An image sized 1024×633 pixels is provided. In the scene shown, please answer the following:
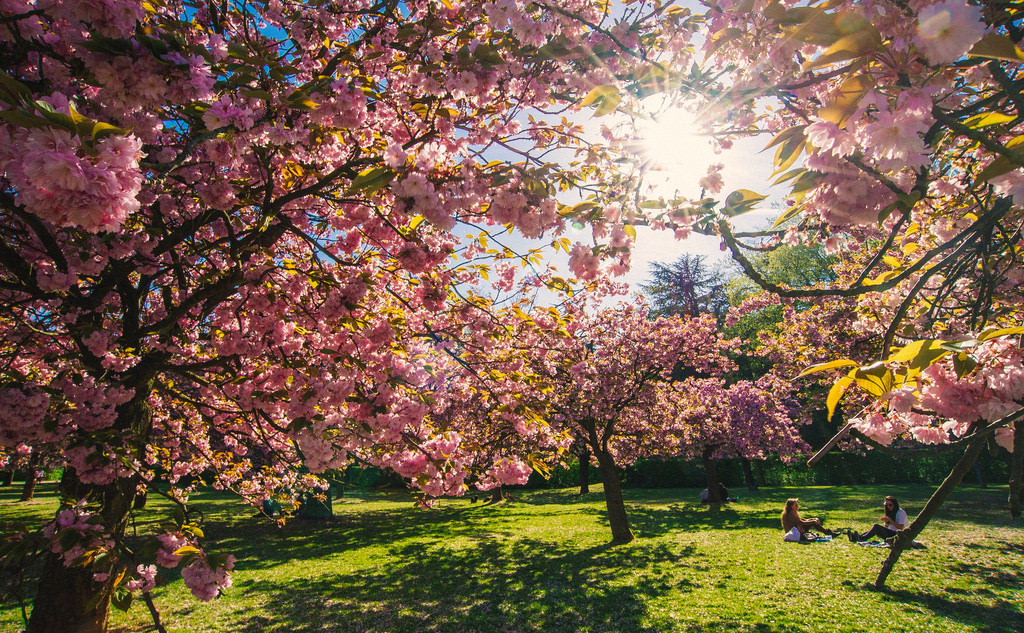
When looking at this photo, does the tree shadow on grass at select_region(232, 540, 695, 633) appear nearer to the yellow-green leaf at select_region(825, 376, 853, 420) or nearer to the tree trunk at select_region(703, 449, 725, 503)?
the yellow-green leaf at select_region(825, 376, 853, 420)

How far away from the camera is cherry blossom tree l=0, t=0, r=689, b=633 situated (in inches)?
78.2

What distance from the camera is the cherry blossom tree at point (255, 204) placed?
6.52 feet

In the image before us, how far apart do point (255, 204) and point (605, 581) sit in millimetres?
7660

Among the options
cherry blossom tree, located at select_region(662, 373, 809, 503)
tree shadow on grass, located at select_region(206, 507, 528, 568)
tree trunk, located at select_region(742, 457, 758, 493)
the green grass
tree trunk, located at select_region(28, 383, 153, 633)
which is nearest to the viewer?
tree trunk, located at select_region(28, 383, 153, 633)

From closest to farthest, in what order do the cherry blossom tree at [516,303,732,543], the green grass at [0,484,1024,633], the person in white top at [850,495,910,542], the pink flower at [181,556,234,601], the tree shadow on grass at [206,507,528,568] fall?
the pink flower at [181,556,234,601] < the green grass at [0,484,1024,633] < the person in white top at [850,495,910,542] < the cherry blossom tree at [516,303,732,543] < the tree shadow on grass at [206,507,528,568]

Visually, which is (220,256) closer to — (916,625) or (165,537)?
(165,537)

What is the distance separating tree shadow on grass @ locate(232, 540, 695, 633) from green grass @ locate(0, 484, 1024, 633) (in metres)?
0.04

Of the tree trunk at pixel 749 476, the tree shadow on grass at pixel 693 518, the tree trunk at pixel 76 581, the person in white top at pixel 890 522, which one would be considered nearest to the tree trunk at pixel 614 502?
the tree shadow on grass at pixel 693 518

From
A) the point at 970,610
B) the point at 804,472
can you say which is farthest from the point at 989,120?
the point at 804,472

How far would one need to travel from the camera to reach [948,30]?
1.00 meters

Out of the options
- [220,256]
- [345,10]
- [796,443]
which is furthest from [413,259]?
[796,443]

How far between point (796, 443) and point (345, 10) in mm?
21234

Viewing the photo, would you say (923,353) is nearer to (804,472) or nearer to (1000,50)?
(1000,50)

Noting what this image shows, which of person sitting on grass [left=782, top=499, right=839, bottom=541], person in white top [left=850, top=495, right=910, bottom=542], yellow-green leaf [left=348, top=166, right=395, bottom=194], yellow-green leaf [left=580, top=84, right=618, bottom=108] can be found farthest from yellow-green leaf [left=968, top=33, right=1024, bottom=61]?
person sitting on grass [left=782, top=499, right=839, bottom=541]
